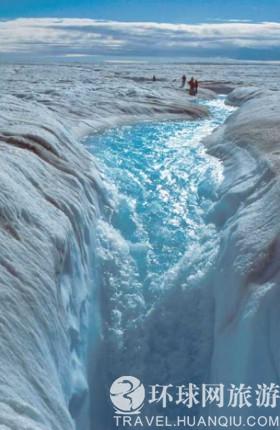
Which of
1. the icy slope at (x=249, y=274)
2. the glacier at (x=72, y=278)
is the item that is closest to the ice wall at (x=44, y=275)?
the glacier at (x=72, y=278)

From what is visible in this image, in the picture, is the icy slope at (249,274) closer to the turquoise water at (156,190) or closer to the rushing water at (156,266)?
the rushing water at (156,266)

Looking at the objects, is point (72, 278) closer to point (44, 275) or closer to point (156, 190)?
point (44, 275)

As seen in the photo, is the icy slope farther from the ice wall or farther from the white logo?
the ice wall

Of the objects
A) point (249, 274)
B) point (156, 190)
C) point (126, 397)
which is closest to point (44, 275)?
point (126, 397)

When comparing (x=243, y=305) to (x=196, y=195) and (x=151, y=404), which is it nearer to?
(x=151, y=404)

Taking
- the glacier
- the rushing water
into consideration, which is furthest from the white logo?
the rushing water
